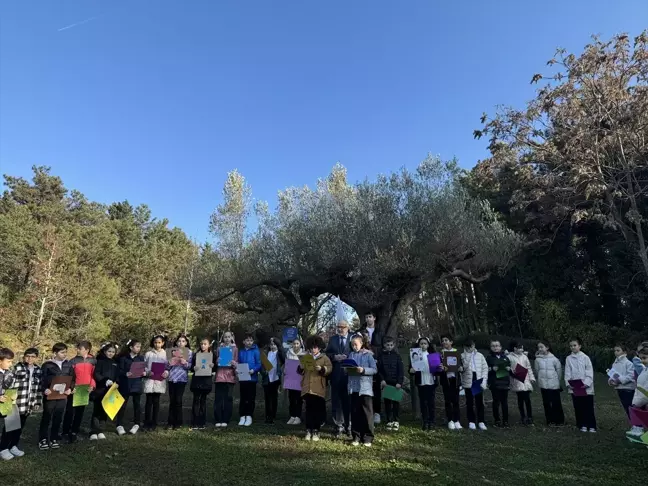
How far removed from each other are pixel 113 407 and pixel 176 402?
41.3 inches

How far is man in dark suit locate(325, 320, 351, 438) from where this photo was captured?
769 centimetres

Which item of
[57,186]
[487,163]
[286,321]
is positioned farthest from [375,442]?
[57,186]

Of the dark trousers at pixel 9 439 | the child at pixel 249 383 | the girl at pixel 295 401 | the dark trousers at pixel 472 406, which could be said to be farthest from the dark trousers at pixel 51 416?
the dark trousers at pixel 472 406

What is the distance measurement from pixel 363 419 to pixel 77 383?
465 cm

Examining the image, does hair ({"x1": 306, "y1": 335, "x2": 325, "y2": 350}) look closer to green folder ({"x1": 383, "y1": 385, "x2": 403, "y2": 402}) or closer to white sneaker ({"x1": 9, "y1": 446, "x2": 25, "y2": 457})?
green folder ({"x1": 383, "y1": 385, "x2": 403, "y2": 402})

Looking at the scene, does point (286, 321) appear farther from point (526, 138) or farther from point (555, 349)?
point (555, 349)

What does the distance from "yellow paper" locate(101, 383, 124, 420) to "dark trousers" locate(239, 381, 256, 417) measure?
6.97 feet

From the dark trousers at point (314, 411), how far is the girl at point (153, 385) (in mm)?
2727

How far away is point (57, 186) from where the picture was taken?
117ft

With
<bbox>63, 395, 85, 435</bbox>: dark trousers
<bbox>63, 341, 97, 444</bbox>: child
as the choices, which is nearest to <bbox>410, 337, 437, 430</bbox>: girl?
<bbox>63, 341, 97, 444</bbox>: child

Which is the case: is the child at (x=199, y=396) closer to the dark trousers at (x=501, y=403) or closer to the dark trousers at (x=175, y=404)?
the dark trousers at (x=175, y=404)

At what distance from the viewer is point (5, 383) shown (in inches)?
243

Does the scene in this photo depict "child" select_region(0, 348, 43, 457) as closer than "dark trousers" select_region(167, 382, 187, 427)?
Yes

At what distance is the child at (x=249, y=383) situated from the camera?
27.9 ft
